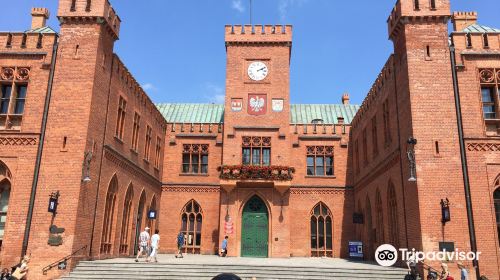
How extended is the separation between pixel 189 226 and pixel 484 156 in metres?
20.1

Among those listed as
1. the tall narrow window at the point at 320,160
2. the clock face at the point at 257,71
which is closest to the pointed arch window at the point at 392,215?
the tall narrow window at the point at 320,160

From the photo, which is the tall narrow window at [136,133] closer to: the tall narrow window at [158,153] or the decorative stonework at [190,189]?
the tall narrow window at [158,153]

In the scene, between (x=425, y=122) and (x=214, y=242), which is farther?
(x=214, y=242)

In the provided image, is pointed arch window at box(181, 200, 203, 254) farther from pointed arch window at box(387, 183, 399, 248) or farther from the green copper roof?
pointed arch window at box(387, 183, 399, 248)

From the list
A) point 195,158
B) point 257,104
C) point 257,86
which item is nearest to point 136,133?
point 195,158

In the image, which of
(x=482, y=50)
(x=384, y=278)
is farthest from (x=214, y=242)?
(x=482, y=50)

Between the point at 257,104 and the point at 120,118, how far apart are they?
10.7 m

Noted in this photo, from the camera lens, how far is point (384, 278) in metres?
17.4

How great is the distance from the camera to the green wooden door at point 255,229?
92.8 ft

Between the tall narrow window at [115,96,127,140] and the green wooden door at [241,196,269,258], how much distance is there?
34.2 ft

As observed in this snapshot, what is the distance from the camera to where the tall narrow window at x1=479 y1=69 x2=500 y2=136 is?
1820 cm

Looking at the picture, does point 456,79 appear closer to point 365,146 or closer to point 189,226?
point 365,146

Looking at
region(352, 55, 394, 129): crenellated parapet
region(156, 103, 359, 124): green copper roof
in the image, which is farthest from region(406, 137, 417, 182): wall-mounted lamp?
region(156, 103, 359, 124): green copper roof

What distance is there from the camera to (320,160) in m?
31.9
